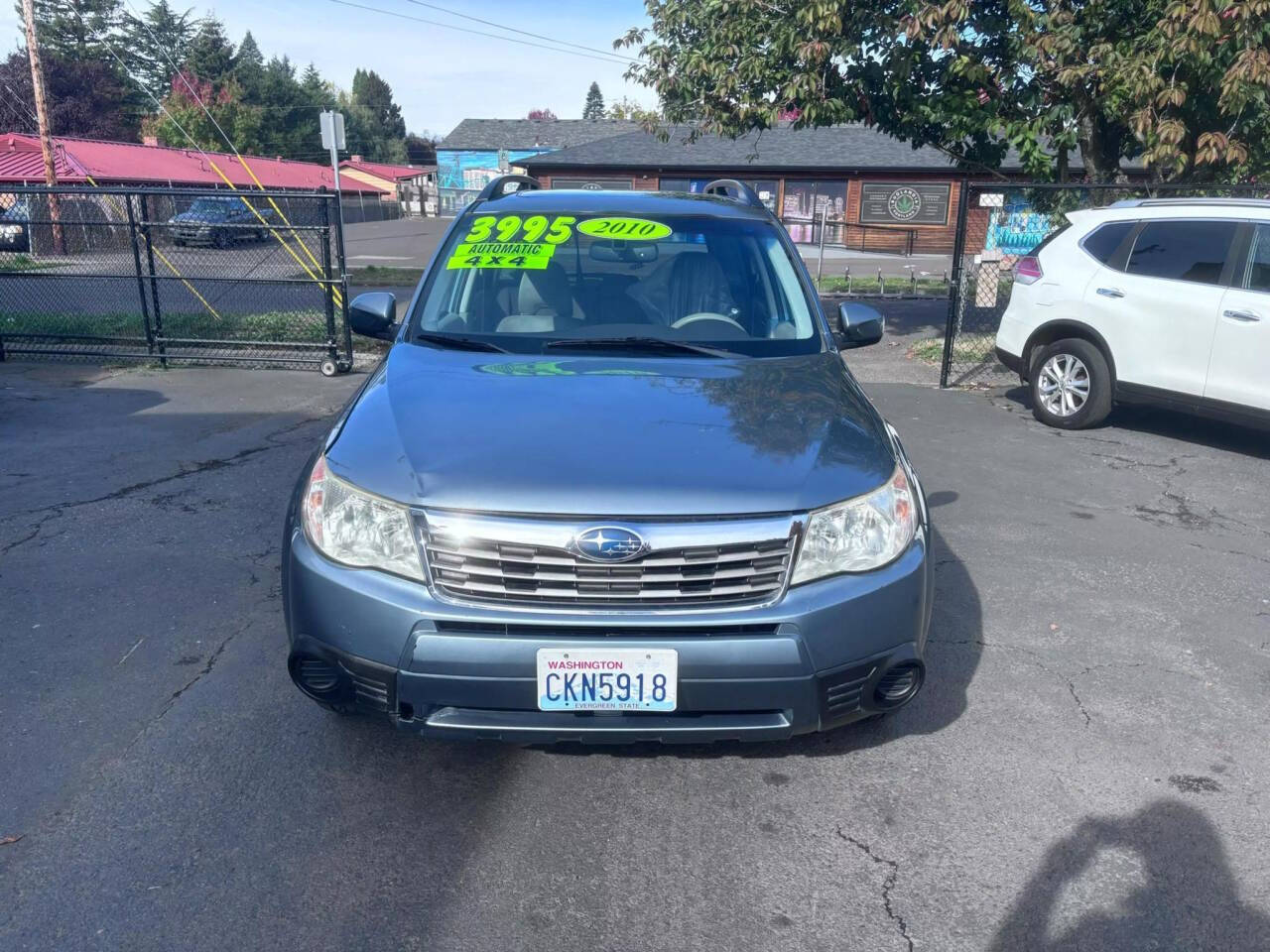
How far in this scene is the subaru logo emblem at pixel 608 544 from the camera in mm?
2750

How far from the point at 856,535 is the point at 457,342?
6.01ft

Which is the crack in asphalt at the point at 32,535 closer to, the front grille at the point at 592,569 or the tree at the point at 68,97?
the front grille at the point at 592,569

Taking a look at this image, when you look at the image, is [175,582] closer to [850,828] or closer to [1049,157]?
[850,828]

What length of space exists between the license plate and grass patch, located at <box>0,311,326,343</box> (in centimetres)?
991

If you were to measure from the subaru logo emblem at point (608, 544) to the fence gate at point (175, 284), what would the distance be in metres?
7.90

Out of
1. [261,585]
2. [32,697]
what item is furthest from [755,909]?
[261,585]

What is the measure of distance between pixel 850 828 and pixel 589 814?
79 centimetres

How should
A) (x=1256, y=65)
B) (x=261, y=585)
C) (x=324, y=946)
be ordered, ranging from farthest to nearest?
(x=1256, y=65) → (x=261, y=585) → (x=324, y=946)

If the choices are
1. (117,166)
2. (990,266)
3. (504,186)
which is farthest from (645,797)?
(117,166)

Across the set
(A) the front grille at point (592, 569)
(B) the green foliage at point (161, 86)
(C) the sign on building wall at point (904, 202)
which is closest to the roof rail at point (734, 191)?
(A) the front grille at point (592, 569)

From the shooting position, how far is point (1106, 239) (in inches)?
332

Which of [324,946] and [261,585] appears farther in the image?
[261,585]

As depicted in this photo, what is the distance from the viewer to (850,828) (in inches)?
121

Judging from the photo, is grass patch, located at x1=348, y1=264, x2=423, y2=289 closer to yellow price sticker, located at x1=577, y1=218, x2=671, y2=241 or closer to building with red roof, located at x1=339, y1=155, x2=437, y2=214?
yellow price sticker, located at x1=577, y1=218, x2=671, y2=241
